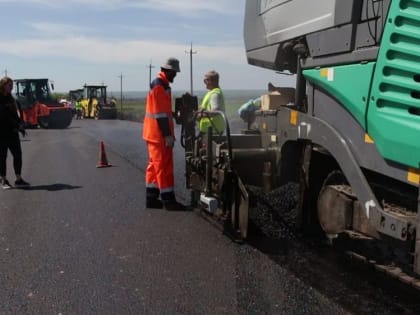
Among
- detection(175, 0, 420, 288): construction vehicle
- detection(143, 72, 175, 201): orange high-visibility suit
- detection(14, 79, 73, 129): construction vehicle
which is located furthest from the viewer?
Result: detection(14, 79, 73, 129): construction vehicle

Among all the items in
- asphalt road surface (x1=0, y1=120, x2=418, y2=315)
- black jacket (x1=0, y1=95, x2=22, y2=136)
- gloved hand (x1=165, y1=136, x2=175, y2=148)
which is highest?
black jacket (x1=0, y1=95, x2=22, y2=136)

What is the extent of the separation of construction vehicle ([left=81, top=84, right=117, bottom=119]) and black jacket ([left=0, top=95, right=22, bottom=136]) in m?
26.7

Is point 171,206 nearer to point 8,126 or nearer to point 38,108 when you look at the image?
point 8,126

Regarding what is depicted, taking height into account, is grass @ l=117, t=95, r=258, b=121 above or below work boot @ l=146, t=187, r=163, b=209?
above

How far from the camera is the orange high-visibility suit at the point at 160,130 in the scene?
6.68 metres

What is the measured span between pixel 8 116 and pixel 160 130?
3.18 meters

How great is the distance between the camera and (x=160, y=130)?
6.74 meters

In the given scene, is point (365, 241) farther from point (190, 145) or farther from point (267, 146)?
point (190, 145)

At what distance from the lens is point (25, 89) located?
26.9 m

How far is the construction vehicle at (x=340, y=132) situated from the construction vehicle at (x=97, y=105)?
30015 mm

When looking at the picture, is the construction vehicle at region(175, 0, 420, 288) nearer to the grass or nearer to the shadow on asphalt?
the grass

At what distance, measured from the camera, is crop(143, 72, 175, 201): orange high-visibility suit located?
21.9 ft

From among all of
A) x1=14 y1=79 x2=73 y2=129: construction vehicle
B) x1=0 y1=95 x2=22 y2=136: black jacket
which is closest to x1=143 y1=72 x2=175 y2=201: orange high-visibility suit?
x1=0 y1=95 x2=22 y2=136: black jacket

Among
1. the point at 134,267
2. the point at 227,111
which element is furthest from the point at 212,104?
the point at 134,267
